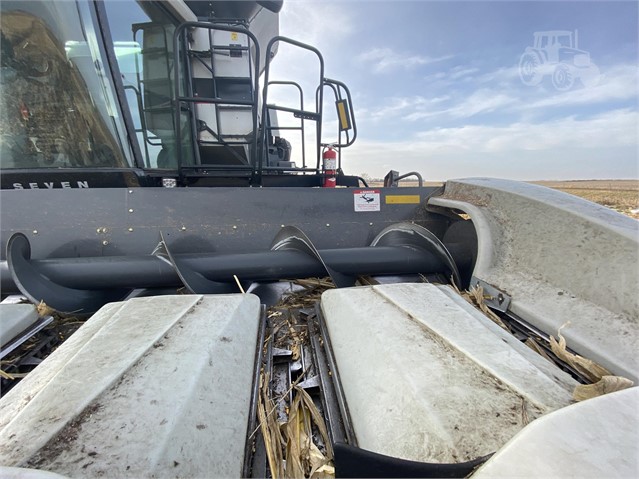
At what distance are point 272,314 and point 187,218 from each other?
1017mm

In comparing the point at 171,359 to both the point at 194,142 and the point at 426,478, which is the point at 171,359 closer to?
the point at 426,478

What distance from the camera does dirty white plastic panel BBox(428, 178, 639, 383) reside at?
1.00 metres

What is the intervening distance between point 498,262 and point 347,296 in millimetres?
809

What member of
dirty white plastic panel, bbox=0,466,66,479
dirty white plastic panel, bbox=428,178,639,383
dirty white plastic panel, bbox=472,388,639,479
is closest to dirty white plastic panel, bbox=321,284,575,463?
dirty white plastic panel, bbox=472,388,639,479

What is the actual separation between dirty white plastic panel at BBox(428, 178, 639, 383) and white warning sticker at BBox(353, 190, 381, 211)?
2.26ft

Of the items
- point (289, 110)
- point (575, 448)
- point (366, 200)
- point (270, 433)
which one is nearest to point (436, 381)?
point (575, 448)

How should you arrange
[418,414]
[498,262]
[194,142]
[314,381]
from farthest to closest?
[194,142], [498,262], [314,381], [418,414]

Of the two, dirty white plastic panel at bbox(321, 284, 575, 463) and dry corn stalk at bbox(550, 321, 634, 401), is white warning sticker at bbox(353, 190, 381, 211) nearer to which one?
dirty white plastic panel at bbox(321, 284, 575, 463)

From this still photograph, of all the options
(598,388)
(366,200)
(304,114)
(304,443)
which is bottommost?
(304,443)

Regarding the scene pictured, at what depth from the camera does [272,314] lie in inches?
57.9

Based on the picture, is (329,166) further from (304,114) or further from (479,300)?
(479,300)

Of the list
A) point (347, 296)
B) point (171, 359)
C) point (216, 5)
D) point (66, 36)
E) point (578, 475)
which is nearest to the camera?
point (578, 475)

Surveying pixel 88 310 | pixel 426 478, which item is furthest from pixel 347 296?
pixel 88 310

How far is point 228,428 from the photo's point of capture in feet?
2.36
